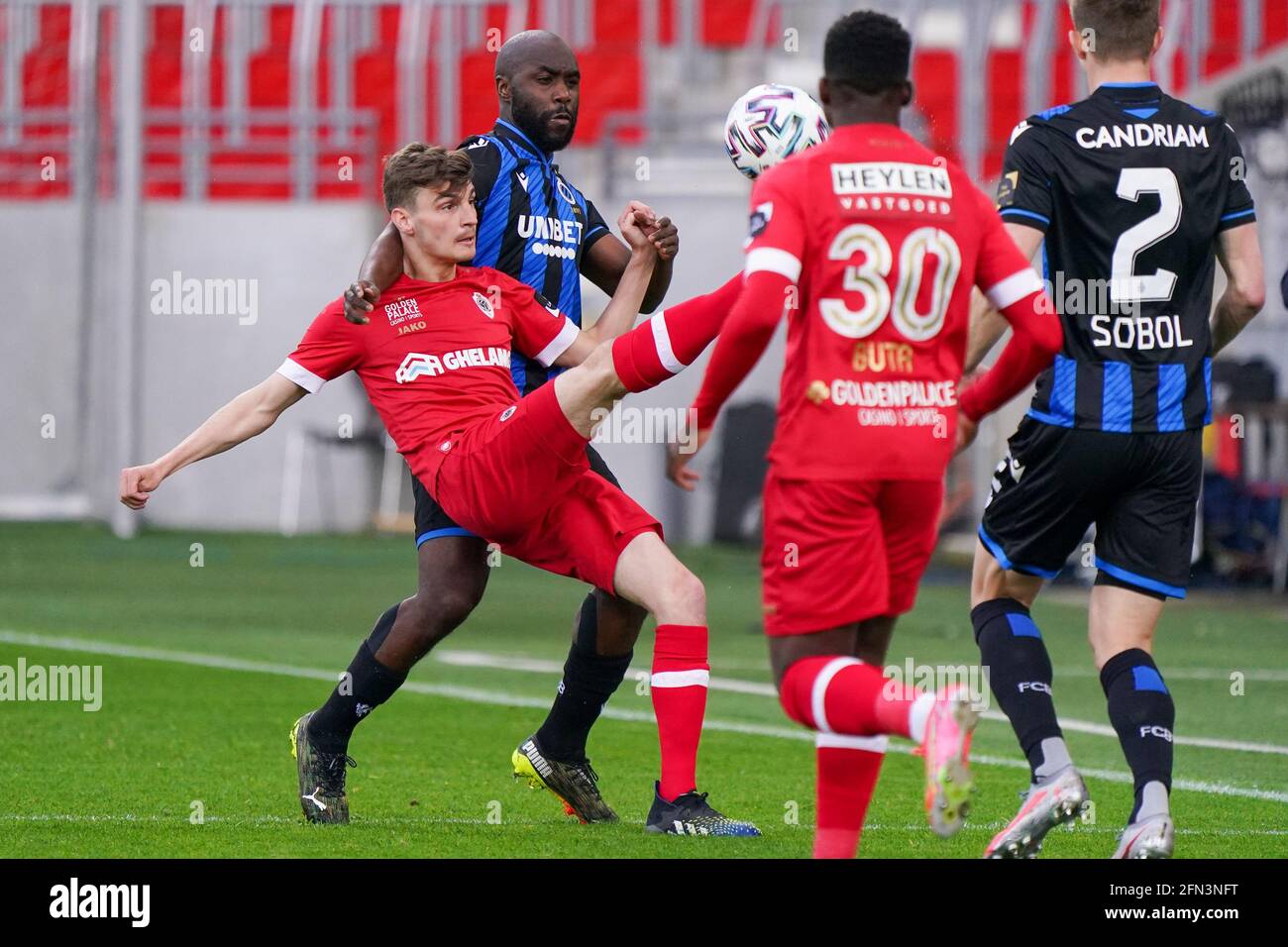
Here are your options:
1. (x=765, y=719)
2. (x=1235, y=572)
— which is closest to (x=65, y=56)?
(x=1235, y=572)

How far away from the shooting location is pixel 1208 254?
5191 millimetres

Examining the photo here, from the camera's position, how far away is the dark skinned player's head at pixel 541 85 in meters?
6.20

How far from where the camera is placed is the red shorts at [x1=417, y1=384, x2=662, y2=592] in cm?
538

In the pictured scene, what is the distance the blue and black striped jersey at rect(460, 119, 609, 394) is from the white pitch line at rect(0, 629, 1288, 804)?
2339 millimetres

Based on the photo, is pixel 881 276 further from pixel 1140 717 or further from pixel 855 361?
pixel 1140 717

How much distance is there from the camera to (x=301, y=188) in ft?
69.3

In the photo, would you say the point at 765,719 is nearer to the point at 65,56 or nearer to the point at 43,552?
the point at 43,552

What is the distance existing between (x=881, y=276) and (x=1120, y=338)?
100 cm

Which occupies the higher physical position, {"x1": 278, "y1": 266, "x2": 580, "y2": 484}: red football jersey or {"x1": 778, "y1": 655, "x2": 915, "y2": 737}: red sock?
{"x1": 278, "y1": 266, "x2": 580, "y2": 484}: red football jersey
